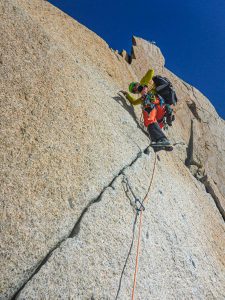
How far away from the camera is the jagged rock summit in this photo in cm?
550

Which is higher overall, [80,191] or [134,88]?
[134,88]

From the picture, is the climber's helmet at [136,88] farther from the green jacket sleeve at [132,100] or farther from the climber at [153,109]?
the green jacket sleeve at [132,100]

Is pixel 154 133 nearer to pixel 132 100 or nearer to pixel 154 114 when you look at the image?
pixel 154 114

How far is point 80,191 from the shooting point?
6.70 metres

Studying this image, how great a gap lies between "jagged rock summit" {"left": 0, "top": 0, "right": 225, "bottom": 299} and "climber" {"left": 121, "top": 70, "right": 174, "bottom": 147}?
1.13ft

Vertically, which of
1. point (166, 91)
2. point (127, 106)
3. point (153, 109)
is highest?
point (166, 91)

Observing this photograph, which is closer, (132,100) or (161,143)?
(161,143)

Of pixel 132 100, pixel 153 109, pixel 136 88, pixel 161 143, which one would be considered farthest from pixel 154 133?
pixel 136 88

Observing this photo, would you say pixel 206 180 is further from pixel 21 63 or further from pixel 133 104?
pixel 21 63

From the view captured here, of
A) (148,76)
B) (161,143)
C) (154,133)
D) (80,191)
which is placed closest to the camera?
(80,191)

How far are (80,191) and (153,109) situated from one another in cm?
484

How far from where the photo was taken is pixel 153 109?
10.7 m

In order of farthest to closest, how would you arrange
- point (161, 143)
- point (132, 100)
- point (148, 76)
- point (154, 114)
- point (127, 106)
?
point (148, 76)
point (132, 100)
point (127, 106)
point (154, 114)
point (161, 143)

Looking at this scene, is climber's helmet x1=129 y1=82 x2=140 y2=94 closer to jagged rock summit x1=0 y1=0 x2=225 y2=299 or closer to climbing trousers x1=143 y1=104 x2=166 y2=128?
jagged rock summit x1=0 y1=0 x2=225 y2=299
